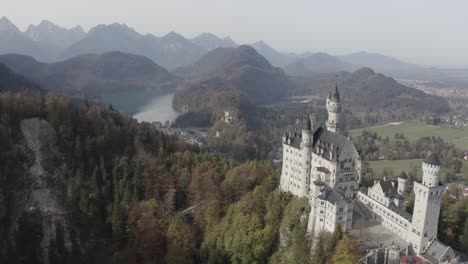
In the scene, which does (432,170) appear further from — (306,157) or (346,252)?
(306,157)

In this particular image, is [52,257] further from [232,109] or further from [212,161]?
[232,109]

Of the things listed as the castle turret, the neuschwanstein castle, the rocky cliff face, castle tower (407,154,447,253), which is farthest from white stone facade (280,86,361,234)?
the rocky cliff face

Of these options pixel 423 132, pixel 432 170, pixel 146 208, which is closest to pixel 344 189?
pixel 432 170

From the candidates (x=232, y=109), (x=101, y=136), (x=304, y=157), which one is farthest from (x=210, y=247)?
(x=232, y=109)

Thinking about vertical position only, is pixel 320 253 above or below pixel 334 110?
below

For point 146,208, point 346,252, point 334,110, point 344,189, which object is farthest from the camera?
point 146,208

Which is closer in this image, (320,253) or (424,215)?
(424,215)

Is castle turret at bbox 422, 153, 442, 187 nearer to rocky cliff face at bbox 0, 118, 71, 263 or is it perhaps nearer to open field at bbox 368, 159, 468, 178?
rocky cliff face at bbox 0, 118, 71, 263

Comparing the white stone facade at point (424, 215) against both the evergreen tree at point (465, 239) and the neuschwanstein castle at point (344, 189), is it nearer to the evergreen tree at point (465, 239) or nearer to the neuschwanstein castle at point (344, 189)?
the neuschwanstein castle at point (344, 189)
